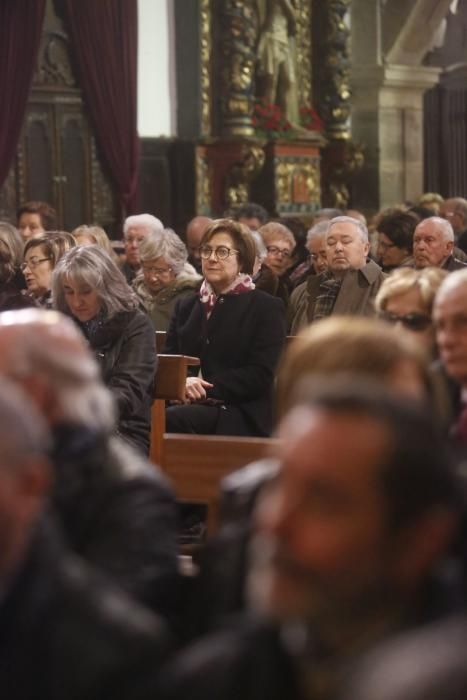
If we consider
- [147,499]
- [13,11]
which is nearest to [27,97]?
[13,11]

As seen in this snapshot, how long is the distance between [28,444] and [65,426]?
2.87 ft

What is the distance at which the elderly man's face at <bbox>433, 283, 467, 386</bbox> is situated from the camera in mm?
3385

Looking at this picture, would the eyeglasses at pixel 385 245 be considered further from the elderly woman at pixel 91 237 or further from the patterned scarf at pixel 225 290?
the patterned scarf at pixel 225 290

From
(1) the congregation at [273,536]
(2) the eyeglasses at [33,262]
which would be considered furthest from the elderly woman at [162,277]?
(1) the congregation at [273,536]

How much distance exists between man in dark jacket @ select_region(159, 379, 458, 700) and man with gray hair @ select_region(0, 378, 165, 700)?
0.10 meters

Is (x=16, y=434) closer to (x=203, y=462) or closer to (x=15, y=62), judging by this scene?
(x=203, y=462)

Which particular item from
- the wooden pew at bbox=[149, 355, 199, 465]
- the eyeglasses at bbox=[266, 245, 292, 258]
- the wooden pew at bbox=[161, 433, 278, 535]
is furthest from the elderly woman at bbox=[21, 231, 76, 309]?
the wooden pew at bbox=[161, 433, 278, 535]

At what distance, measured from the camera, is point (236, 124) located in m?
15.3

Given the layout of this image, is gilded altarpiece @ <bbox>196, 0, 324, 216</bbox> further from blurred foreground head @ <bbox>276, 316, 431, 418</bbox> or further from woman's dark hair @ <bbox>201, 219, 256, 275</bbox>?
blurred foreground head @ <bbox>276, 316, 431, 418</bbox>

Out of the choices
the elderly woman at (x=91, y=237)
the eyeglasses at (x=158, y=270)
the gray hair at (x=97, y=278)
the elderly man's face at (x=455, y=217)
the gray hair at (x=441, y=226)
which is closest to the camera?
the gray hair at (x=97, y=278)

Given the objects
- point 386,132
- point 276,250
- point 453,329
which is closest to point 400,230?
point 276,250

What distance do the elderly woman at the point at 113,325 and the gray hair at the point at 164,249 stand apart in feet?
6.90

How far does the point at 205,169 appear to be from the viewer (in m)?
15.3

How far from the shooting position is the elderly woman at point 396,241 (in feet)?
29.5
